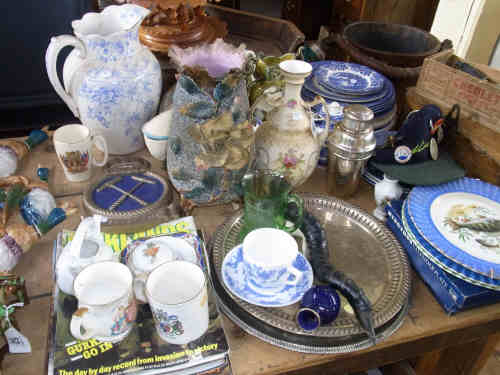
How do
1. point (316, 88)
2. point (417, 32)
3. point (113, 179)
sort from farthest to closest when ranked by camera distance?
point (417, 32) < point (316, 88) < point (113, 179)

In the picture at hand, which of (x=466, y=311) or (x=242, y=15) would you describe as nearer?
(x=466, y=311)

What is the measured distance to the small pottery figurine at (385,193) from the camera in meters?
0.89

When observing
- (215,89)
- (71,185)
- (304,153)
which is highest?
(215,89)

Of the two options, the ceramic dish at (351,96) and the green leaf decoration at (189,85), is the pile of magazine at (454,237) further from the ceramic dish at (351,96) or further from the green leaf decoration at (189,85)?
the green leaf decoration at (189,85)

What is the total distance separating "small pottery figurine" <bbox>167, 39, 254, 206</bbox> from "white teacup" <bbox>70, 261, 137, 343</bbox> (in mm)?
247

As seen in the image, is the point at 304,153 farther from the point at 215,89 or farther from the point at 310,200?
the point at 215,89

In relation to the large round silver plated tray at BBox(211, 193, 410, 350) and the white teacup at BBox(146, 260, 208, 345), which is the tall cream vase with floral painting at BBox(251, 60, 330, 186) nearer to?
the large round silver plated tray at BBox(211, 193, 410, 350)

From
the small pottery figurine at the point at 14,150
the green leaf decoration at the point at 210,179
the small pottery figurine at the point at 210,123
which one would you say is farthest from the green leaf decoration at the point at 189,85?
the small pottery figurine at the point at 14,150

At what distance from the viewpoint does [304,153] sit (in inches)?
33.5

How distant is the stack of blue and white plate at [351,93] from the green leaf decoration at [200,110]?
0.34 m

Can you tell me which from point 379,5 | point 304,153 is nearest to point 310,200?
point 304,153

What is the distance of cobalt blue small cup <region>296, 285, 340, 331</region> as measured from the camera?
0.66 m

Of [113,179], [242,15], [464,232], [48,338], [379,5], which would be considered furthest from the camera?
[379,5]

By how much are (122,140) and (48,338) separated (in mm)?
495
